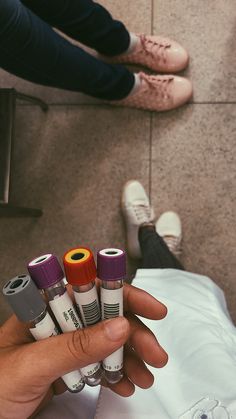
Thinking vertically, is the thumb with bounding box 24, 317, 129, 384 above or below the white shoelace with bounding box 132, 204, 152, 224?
below

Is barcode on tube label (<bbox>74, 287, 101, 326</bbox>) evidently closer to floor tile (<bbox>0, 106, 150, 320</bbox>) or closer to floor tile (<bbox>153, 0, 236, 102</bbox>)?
floor tile (<bbox>0, 106, 150, 320</bbox>)

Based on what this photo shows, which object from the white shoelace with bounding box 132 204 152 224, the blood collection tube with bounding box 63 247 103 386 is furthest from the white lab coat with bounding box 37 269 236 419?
the white shoelace with bounding box 132 204 152 224

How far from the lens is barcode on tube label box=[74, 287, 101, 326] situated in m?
0.46

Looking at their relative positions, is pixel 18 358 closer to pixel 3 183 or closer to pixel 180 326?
pixel 180 326

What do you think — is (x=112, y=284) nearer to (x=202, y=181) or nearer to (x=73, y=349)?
(x=73, y=349)

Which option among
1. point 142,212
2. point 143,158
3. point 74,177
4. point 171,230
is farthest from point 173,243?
point 74,177

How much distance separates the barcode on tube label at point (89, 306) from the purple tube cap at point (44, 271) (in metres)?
0.05

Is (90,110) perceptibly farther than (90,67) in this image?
Yes

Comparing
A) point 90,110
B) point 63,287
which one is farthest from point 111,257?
point 90,110

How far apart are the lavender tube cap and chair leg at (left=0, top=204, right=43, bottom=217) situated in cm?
64

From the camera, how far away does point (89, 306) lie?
0.47 metres

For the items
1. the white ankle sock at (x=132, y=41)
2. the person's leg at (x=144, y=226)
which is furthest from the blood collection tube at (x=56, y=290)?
the white ankle sock at (x=132, y=41)

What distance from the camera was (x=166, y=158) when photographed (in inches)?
51.4

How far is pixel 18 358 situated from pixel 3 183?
0.63m
